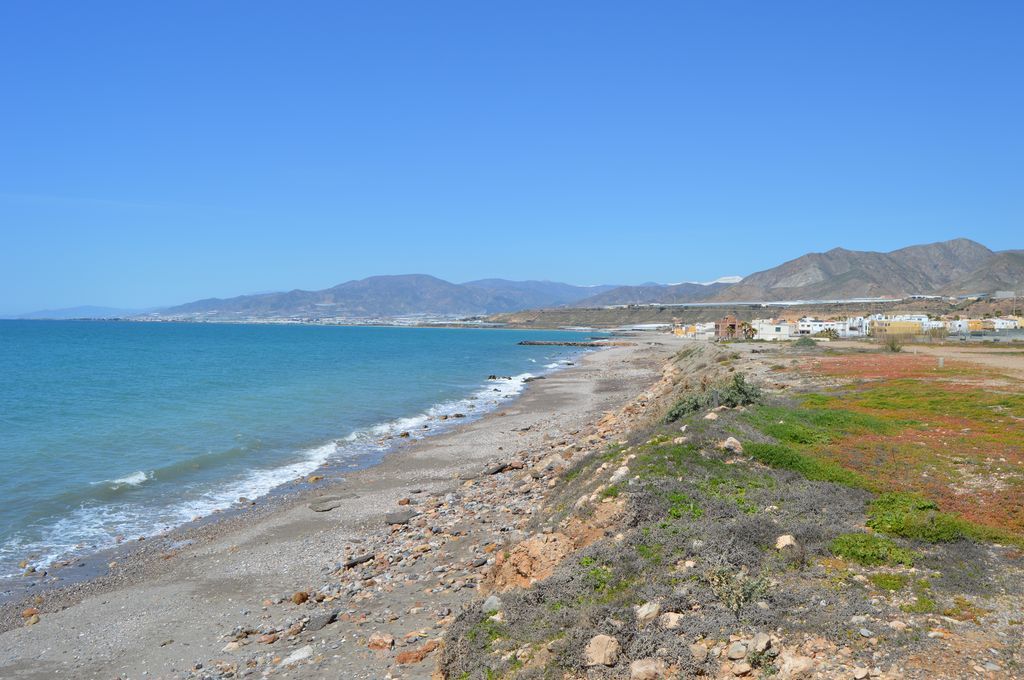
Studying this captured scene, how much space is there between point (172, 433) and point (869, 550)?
1151 inches

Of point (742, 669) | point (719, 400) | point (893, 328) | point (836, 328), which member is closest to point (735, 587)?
point (742, 669)

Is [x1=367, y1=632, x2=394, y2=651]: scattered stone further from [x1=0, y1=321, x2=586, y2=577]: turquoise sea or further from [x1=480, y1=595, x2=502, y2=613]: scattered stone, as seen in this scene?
[x1=0, y1=321, x2=586, y2=577]: turquoise sea

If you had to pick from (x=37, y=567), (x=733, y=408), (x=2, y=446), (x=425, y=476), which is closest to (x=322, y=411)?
(x=2, y=446)

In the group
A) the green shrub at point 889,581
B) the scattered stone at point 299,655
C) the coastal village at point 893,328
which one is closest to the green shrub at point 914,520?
the green shrub at point 889,581

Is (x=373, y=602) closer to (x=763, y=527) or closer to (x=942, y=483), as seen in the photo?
(x=763, y=527)

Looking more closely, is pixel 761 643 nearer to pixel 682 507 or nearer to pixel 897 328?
pixel 682 507

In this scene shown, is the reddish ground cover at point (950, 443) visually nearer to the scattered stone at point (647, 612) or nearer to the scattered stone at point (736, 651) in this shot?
the scattered stone at point (736, 651)

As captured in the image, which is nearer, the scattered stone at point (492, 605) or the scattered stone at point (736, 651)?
the scattered stone at point (736, 651)

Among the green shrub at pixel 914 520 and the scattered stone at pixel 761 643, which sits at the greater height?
the green shrub at pixel 914 520

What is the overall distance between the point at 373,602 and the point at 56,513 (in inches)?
498

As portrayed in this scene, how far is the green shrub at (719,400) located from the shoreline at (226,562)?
23.8ft

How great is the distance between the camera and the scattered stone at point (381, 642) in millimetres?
8973

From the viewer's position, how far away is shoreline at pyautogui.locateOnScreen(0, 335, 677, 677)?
35.3 ft

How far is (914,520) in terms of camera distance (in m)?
9.05
